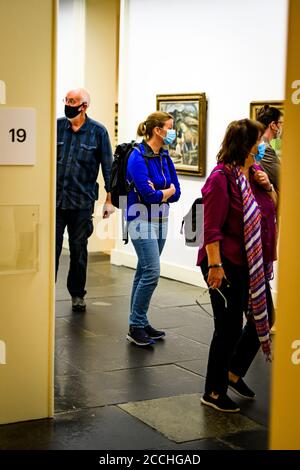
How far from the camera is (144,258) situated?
6965 millimetres

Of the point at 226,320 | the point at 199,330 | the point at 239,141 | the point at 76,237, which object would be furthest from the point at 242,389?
the point at 76,237

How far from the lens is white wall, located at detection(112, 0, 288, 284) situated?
8.88 metres

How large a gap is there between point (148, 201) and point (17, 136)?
82.7 inches

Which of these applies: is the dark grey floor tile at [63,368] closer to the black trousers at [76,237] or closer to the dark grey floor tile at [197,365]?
the dark grey floor tile at [197,365]

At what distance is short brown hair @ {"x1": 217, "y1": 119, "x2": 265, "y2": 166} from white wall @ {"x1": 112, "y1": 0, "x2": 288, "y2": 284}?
11.4 feet

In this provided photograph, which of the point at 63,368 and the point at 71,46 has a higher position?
the point at 71,46

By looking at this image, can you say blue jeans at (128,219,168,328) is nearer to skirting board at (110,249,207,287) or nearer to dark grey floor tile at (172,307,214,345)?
dark grey floor tile at (172,307,214,345)

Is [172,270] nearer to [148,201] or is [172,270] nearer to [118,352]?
[118,352]

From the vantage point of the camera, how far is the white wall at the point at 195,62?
8.88 m

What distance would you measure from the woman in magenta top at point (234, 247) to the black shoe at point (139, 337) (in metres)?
1.60

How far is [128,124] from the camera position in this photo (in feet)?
37.6

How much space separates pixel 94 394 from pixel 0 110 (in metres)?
2.06

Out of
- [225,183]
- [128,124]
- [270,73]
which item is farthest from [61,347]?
[128,124]

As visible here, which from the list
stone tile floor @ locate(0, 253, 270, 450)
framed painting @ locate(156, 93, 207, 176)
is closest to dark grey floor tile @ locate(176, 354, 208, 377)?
stone tile floor @ locate(0, 253, 270, 450)
